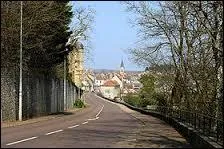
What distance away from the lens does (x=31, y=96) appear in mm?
35375

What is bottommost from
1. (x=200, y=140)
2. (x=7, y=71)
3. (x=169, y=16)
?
(x=200, y=140)

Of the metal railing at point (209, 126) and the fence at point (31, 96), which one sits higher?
the fence at point (31, 96)

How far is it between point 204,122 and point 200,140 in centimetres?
177

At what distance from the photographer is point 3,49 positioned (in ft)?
98.7

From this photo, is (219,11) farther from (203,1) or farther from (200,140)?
(200,140)

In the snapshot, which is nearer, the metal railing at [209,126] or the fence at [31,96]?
the metal railing at [209,126]

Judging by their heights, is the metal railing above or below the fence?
below

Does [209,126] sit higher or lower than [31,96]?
lower

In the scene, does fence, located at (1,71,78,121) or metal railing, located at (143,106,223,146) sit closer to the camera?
metal railing, located at (143,106,223,146)

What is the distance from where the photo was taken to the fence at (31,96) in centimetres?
2941

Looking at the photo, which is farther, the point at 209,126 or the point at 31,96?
the point at 31,96

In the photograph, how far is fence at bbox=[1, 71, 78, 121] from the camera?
96.5 feet

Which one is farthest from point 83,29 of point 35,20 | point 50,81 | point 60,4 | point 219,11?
point 219,11

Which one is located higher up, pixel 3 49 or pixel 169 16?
pixel 169 16
